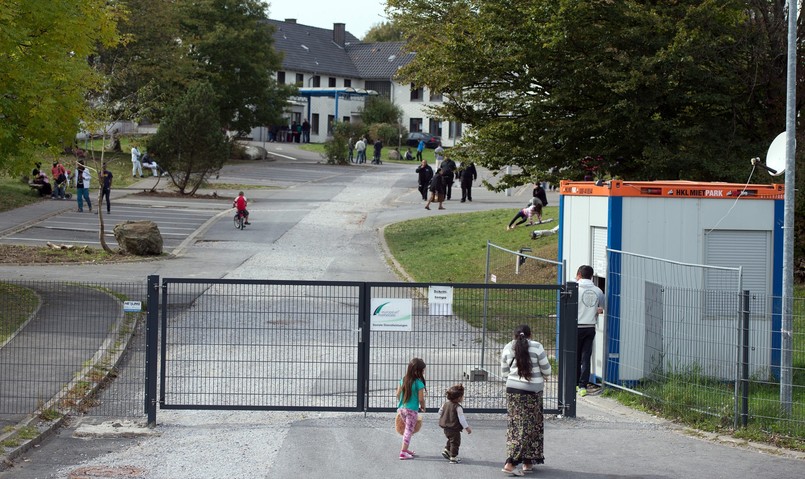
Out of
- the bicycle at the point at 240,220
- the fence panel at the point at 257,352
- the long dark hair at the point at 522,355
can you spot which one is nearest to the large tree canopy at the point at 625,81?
the fence panel at the point at 257,352

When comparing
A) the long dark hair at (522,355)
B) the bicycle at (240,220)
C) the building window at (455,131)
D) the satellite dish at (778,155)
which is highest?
the building window at (455,131)

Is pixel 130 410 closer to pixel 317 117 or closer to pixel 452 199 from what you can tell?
pixel 452 199

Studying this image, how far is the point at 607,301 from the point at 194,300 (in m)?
5.41

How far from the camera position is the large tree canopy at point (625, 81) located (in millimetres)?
20359

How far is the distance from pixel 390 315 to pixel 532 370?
6.92ft

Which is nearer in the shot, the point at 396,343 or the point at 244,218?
the point at 396,343

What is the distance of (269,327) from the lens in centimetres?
1123

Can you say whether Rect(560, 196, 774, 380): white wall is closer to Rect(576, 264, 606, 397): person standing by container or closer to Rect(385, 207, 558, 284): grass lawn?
Rect(576, 264, 606, 397): person standing by container

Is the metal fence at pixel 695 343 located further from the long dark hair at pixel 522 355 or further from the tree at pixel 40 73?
the tree at pixel 40 73

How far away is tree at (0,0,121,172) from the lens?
17.4 metres

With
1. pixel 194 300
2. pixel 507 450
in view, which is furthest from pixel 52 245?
pixel 507 450

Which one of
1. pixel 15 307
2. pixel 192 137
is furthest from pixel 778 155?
pixel 192 137

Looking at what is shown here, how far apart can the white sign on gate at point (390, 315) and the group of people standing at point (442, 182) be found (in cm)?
2688

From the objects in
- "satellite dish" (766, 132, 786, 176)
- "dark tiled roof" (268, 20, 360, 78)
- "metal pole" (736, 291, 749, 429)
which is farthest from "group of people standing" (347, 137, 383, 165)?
"metal pole" (736, 291, 749, 429)
